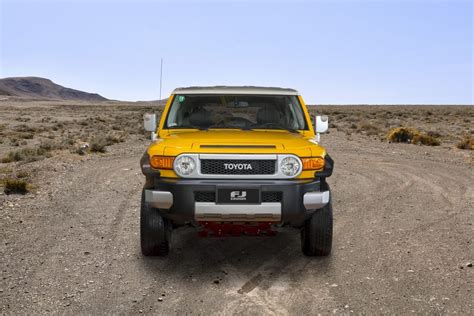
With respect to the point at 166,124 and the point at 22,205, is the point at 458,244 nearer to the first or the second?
the point at 166,124

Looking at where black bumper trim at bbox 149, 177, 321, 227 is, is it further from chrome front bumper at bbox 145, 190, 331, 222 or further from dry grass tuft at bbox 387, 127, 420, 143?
dry grass tuft at bbox 387, 127, 420, 143

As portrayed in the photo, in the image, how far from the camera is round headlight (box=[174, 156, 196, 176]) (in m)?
5.34

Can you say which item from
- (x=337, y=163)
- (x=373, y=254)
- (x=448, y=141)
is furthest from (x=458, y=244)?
(x=448, y=141)

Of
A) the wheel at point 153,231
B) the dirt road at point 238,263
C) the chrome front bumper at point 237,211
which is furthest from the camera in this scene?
the wheel at point 153,231

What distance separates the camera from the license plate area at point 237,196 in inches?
207

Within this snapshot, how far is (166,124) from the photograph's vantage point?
6750mm

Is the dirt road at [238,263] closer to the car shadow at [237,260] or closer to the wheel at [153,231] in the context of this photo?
the car shadow at [237,260]

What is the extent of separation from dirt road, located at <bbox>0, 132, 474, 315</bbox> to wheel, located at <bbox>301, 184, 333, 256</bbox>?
14 cm

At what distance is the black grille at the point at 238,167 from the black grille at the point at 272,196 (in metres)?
0.22

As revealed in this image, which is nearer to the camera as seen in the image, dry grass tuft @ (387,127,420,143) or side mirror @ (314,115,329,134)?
side mirror @ (314,115,329,134)

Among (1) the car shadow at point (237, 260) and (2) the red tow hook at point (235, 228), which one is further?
(2) the red tow hook at point (235, 228)

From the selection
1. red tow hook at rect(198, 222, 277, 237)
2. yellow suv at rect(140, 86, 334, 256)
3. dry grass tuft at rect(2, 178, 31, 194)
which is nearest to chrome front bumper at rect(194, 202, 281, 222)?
yellow suv at rect(140, 86, 334, 256)

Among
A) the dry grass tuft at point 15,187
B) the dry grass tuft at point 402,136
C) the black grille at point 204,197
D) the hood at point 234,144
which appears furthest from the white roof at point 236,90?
the dry grass tuft at point 402,136

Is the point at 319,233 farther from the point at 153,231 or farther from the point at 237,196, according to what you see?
the point at 153,231
